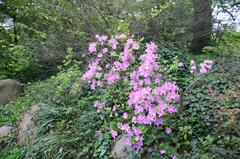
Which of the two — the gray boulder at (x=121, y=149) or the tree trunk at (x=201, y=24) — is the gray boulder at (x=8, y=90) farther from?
the gray boulder at (x=121, y=149)

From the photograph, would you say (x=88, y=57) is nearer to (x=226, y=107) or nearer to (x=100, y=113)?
(x=100, y=113)

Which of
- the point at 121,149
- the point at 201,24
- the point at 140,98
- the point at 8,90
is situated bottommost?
the point at 8,90

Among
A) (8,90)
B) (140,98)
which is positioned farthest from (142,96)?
(8,90)

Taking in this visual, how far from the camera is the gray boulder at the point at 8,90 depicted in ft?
25.0

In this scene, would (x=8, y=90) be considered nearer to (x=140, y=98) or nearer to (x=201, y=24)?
(x=201, y=24)

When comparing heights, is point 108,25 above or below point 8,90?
above

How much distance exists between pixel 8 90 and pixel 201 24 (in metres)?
4.68

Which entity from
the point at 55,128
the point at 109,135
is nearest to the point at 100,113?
the point at 109,135

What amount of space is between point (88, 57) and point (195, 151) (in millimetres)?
3520

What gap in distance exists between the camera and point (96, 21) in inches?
266

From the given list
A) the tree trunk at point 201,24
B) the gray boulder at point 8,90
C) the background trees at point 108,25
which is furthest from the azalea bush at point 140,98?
the gray boulder at point 8,90

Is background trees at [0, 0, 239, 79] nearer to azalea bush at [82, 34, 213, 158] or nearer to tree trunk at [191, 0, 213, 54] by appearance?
tree trunk at [191, 0, 213, 54]

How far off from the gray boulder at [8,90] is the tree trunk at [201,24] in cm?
424

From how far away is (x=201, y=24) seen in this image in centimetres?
662
